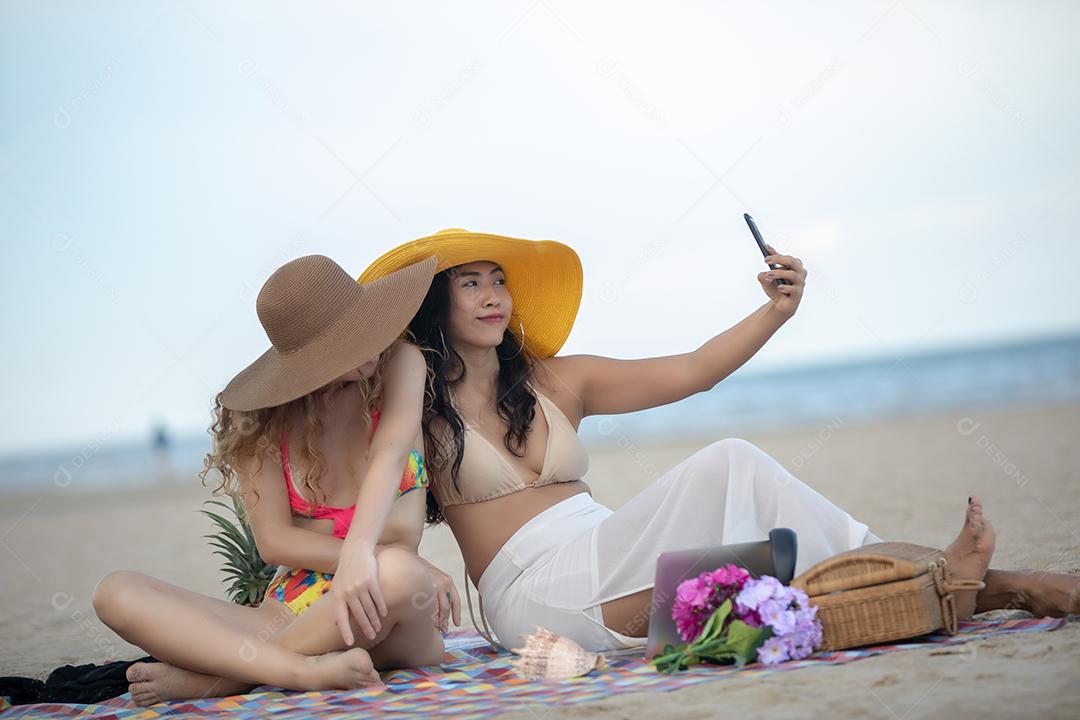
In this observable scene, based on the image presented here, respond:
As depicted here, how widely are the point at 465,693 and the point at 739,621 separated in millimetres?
911

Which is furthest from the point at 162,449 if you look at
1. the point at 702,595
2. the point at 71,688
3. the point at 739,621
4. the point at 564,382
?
the point at 739,621

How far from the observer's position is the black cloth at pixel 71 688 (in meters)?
4.34

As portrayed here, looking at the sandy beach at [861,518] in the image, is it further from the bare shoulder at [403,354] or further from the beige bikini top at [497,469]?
the bare shoulder at [403,354]

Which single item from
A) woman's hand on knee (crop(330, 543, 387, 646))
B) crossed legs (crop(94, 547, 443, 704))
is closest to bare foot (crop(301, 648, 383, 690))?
crossed legs (crop(94, 547, 443, 704))

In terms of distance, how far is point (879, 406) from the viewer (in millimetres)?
27312

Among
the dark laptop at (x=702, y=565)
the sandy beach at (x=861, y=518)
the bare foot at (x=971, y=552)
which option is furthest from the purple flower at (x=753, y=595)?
the bare foot at (x=971, y=552)

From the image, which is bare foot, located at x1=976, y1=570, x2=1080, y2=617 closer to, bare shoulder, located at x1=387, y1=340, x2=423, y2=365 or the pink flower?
the pink flower

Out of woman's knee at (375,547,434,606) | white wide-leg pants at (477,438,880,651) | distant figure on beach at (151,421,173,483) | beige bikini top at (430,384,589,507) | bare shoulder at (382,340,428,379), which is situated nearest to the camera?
woman's knee at (375,547,434,606)

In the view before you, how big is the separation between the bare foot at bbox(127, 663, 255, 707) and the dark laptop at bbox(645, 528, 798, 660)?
1.47 metres

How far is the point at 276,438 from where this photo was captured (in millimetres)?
4102

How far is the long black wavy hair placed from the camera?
443 cm

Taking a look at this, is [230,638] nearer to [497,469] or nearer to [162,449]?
[497,469]

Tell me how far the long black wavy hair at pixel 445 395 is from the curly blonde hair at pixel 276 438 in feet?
1.27

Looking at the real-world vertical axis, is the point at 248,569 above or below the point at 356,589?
above
